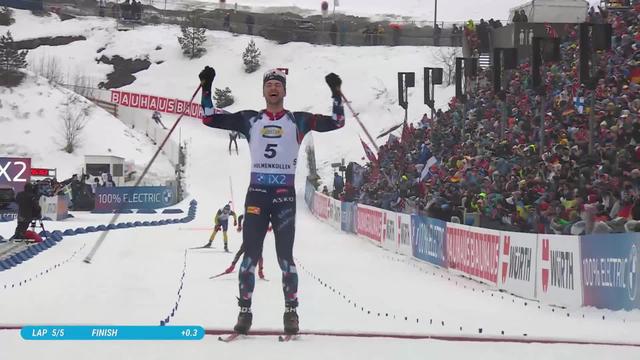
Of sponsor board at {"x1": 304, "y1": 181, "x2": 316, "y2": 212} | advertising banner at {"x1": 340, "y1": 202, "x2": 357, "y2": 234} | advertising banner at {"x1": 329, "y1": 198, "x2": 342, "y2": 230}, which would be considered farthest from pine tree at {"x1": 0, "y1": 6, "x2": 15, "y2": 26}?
advertising banner at {"x1": 340, "y1": 202, "x2": 357, "y2": 234}

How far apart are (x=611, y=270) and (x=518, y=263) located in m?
2.87

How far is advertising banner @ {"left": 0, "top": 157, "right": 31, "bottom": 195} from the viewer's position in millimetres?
38656

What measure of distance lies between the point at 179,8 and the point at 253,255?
99217 millimetres

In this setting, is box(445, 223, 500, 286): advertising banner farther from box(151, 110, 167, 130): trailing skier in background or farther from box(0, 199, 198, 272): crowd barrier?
box(151, 110, 167, 130): trailing skier in background

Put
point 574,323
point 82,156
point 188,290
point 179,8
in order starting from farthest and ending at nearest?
point 179,8
point 82,156
point 188,290
point 574,323

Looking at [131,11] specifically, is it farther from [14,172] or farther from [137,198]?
[14,172]

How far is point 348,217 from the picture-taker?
33.1 m

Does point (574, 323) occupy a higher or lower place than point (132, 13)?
lower

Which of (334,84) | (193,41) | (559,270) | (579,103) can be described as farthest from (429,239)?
(193,41)

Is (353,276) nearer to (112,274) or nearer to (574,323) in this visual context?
(112,274)

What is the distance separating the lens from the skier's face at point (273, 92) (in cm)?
871

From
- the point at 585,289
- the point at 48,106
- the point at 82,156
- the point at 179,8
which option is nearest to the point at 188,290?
the point at 585,289

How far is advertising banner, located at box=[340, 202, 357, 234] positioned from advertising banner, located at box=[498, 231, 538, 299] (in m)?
16.5

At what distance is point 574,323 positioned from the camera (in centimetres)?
1131
